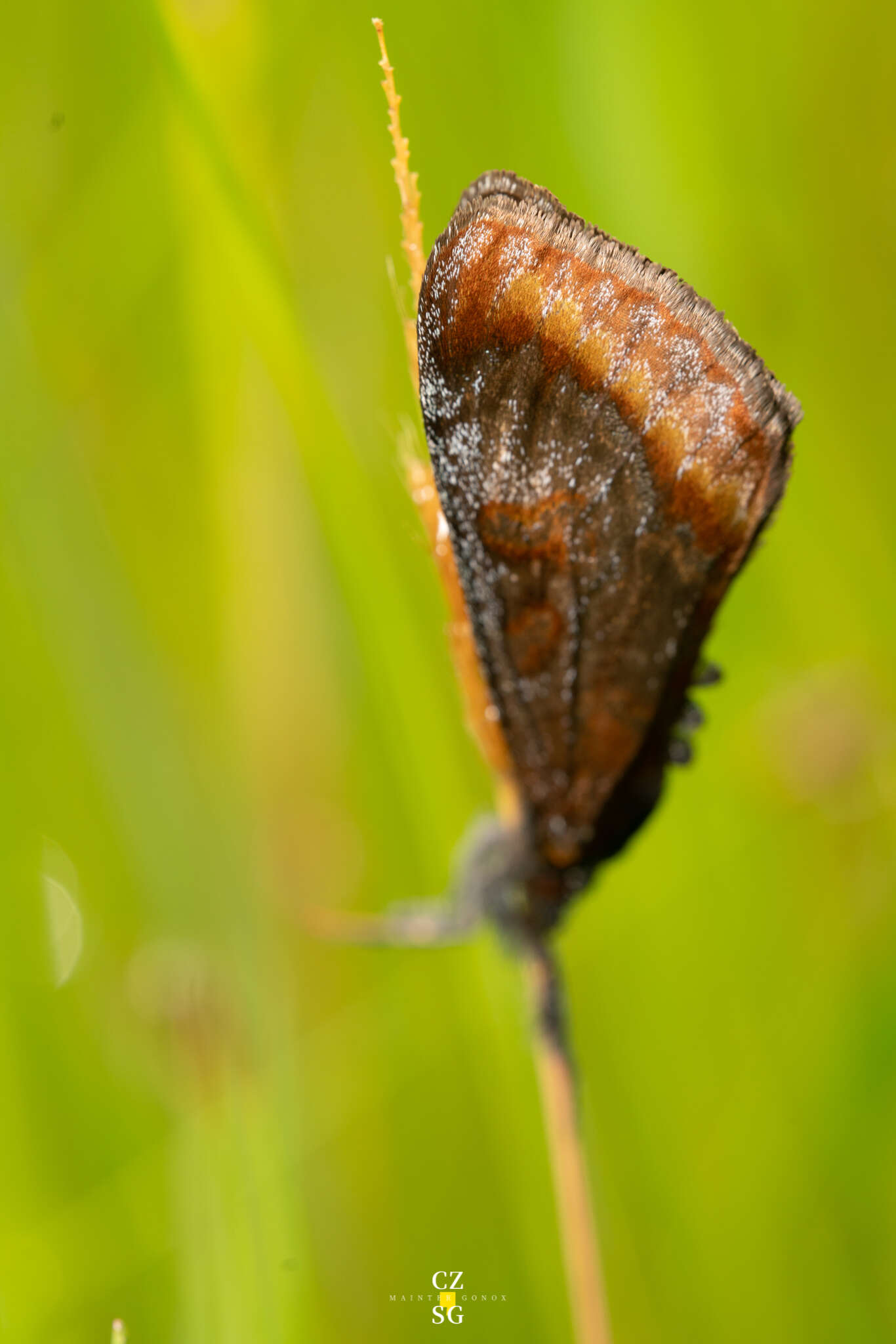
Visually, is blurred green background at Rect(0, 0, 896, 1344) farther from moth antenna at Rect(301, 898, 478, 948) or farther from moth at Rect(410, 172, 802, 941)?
moth at Rect(410, 172, 802, 941)

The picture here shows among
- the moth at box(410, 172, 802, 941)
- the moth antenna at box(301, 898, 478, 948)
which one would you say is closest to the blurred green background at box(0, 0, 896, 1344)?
the moth antenna at box(301, 898, 478, 948)

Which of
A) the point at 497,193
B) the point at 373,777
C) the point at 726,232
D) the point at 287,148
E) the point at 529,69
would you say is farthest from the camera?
the point at 373,777

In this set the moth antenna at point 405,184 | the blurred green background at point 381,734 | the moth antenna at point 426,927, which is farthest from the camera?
the blurred green background at point 381,734

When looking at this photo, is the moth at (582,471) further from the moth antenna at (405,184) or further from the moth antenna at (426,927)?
the moth antenna at (426,927)

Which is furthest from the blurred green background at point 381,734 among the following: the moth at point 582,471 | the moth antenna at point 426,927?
the moth at point 582,471

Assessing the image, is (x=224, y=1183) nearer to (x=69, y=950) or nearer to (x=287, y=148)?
(x=69, y=950)

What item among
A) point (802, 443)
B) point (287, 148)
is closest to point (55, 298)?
point (287, 148)

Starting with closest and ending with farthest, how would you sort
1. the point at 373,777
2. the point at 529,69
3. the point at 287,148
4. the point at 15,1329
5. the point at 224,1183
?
1. the point at 224,1183
2. the point at 15,1329
3. the point at 529,69
4. the point at 287,148
5. the point at 373,777
